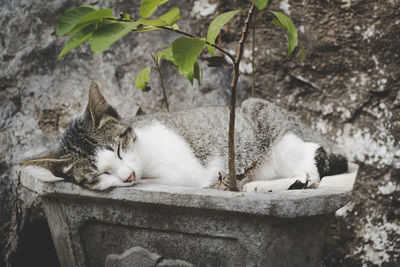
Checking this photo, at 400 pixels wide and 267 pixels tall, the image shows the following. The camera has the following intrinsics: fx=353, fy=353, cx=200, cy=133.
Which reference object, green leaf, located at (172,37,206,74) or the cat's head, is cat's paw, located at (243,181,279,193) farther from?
green leaf, located at (172,37,206,74)

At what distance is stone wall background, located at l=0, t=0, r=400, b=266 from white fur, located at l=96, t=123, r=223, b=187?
71 centimetres

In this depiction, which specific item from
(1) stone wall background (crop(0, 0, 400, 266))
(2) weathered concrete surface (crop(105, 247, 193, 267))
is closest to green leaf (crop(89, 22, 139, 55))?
(2) weathered concrete surface (crop(105, 247, 193, 267))

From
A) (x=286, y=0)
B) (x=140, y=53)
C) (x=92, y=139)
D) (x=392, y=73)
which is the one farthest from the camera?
(x=140, y=53)

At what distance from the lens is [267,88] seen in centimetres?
208

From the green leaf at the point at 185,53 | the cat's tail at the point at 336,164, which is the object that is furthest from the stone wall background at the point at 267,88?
the green leaf at the point at 185,53

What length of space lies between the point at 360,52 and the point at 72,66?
1.62 m

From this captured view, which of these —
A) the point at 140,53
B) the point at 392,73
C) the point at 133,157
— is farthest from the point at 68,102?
the point at 392,73

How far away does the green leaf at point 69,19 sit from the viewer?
81 centimetres

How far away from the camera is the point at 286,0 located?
1.98 meters

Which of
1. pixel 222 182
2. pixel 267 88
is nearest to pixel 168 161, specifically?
pixel 222 182

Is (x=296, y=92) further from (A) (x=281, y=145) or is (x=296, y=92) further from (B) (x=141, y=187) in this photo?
(B) (x=141, y=187)

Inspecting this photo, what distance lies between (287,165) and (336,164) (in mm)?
192

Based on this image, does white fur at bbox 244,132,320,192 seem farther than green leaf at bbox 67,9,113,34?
Yes

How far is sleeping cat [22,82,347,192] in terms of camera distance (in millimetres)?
1242
